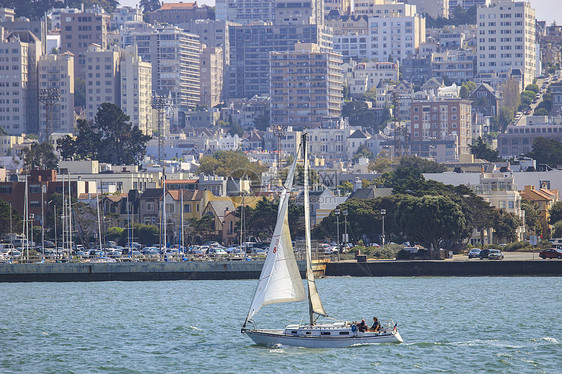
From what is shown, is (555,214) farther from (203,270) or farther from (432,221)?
(203,270)

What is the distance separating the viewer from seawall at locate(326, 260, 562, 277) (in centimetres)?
9569

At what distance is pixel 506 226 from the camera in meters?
124

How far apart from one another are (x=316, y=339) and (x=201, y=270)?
44.6 m

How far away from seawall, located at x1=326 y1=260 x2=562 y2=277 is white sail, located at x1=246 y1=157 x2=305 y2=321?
44.2 meters

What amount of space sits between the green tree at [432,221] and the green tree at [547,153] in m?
86.5

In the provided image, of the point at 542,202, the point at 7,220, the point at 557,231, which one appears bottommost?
the point at 557,231

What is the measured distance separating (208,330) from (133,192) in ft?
292

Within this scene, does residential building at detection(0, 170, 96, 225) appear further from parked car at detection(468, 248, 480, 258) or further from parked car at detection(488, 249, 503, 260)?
parked car at detection(488, 249, 503, 260)

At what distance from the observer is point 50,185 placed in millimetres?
149000

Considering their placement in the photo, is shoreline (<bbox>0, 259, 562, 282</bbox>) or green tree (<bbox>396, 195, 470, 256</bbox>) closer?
shoreline (<bbox>0, 259, 562, 282</bbox>)

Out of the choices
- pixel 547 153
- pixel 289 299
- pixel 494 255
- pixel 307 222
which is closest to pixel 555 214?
pixel 494 255

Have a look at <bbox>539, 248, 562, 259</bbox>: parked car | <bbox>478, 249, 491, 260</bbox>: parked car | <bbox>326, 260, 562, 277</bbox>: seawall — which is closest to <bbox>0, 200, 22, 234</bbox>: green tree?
<bbox>326, 260, 562, 277</bbox>: seawall

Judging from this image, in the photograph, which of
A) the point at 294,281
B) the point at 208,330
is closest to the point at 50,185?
the point at 208,330

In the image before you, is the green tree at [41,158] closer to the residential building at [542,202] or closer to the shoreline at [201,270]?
the residential building at [542,202]
